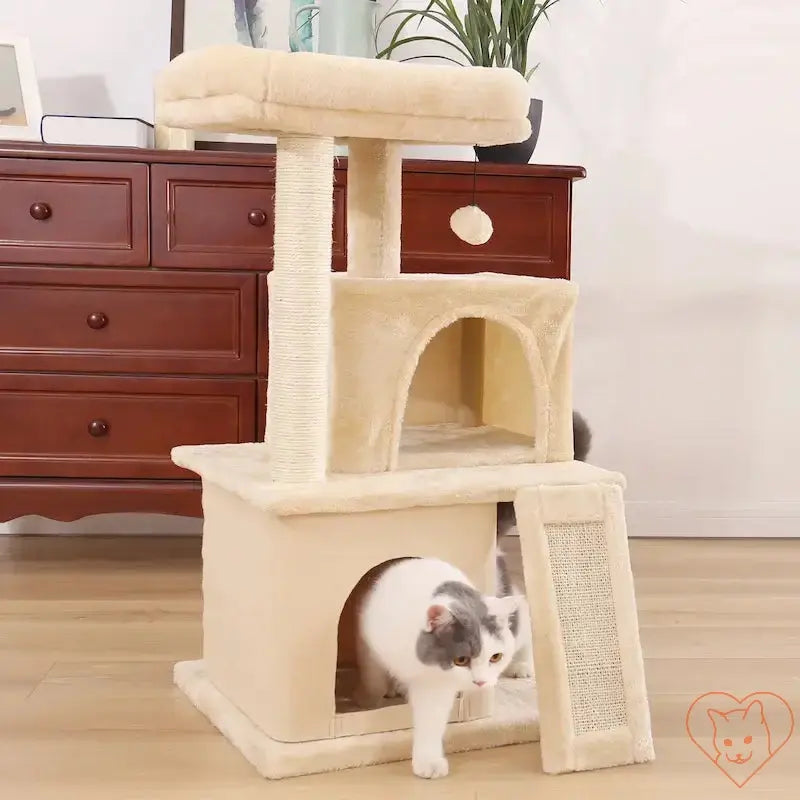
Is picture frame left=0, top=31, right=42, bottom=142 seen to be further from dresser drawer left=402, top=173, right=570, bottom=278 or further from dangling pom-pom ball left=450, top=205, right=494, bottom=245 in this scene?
dangling pom-pom ball left=450, top=205, right=494, bottom=245

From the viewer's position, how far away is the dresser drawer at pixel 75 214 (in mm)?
2459

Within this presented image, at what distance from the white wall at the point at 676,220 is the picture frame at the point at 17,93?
0.88ft

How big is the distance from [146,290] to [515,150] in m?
0.88

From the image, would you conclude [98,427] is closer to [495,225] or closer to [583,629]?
[495,225]

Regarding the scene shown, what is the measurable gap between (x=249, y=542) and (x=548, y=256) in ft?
3.85

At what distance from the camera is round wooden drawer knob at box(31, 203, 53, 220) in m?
2.45

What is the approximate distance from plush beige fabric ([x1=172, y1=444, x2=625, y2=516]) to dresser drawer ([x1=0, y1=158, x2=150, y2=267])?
831mm

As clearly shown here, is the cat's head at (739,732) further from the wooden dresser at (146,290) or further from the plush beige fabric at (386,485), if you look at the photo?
the wooden dresser at (146,290)

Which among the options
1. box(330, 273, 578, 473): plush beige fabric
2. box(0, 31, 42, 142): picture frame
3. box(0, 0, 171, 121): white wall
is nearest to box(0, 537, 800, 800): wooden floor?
box(330, 273, 578, 473): plush beige fabric

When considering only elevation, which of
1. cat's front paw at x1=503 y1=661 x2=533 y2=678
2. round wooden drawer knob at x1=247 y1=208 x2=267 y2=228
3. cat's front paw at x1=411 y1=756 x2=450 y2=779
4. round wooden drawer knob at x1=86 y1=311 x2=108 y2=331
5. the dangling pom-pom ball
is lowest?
cat's front paw at x1=411 y1=756 x2=450 y2=779

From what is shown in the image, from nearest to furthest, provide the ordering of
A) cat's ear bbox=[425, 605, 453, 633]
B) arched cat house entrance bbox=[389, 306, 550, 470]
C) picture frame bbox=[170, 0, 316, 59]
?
cat's ear bbox=[425, 605, 453, 633], arched cat house entrance bbox=[389, 306, 550, 470], picture frame bbox=[170, 0, 316, 59]

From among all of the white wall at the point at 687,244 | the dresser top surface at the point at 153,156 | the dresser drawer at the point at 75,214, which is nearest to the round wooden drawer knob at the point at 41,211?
the dresser drawer at the point at 75,214

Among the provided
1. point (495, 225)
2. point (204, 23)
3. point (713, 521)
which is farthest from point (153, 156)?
point (713, 521)

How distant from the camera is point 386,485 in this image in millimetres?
1636
